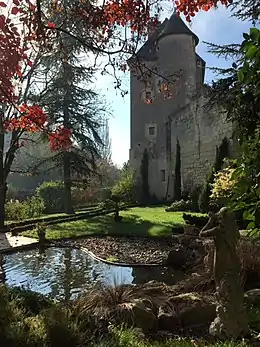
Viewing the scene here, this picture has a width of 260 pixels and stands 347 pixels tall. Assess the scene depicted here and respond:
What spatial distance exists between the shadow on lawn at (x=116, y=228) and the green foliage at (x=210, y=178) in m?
2.70

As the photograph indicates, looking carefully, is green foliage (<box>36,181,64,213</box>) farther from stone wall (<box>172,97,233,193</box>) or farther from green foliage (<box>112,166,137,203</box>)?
stone wall (<box>172,97,233,193</box>)

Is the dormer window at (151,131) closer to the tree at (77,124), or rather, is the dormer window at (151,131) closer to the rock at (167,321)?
the tree at (77,124)

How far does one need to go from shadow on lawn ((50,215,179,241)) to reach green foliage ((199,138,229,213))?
2702 mm

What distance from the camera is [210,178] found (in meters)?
16.6

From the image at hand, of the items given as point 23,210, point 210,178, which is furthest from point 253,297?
point 23,210

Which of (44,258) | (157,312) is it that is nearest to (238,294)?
(157,312)

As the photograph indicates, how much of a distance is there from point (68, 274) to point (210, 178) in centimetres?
1026

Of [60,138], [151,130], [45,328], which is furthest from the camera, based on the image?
[151,130]

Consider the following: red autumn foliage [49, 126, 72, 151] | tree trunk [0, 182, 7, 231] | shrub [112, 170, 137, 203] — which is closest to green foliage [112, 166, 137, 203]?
shrub [112, 170, 137, 203]

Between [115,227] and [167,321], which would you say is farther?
[115,227]

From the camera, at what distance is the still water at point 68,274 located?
654 cm

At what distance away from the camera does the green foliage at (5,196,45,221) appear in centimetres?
1905

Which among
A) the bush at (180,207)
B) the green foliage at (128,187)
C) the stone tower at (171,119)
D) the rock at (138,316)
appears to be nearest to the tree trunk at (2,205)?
the bush at (180,207)

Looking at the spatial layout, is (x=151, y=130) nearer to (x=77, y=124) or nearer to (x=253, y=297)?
(x=77, y=124)
